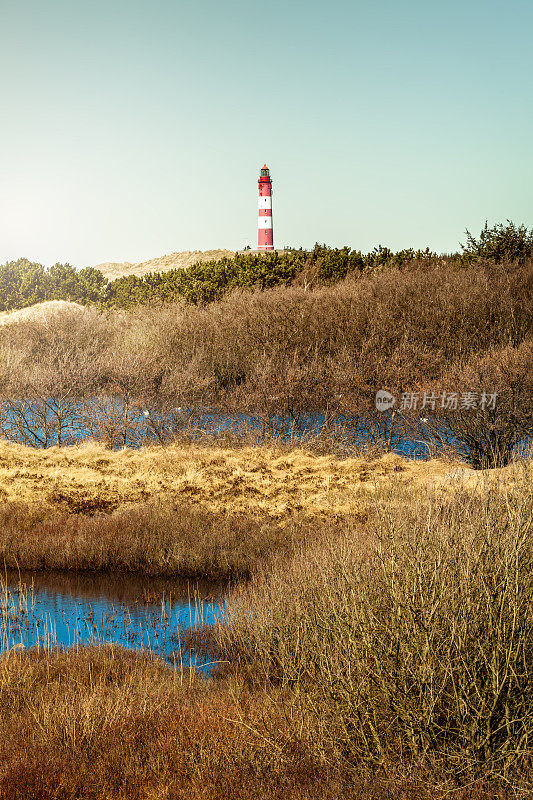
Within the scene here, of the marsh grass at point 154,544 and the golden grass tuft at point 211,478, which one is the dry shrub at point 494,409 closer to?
the golden grass tuft at point 211,478

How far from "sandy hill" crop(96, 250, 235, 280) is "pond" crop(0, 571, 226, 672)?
44.5m

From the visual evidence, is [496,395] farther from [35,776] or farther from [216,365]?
[35,776]

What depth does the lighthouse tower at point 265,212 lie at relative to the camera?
4953 cm

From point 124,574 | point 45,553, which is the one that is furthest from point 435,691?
point 45,553

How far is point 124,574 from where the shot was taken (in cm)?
1005

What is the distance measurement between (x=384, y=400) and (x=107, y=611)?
10.2 metres

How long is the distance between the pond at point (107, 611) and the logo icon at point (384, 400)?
28.7 ft

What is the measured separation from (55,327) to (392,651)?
2340 centimetres

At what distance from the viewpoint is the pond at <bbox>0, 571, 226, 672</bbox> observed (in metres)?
7.38

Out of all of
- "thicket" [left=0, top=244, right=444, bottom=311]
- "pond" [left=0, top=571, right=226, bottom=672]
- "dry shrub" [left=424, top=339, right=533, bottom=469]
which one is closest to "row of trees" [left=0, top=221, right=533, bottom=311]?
"thicket" [left=0, top=244, right=444, bottom=311]

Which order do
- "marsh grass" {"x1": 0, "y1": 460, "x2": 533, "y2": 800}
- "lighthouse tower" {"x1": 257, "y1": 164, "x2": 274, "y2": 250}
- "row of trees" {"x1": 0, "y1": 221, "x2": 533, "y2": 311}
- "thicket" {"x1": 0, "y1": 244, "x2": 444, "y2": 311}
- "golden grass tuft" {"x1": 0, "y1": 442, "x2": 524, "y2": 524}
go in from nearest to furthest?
"marsh grass" {"x1": 0, "y1": 460, "x2": 533, "y2": 800} → "golden grass tuft" {"x1": 0, "y1": 442, "x2": 524, "y2": 524} → "row of trees" {"x1": 0, "y1": 221, "x2": 533, "y2": 311} → "thicket" {"x1": 0, "y1": 244, "x2": 444, "y2": 311} → "lighthouse tower" {"x1": 257, "y1": 164, "x2": 274, "y2": 250}

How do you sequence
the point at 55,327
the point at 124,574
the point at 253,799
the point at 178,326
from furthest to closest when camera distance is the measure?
the point at 55,327 → the point at 178,326 → the point at 124,574 → the point at 253,799

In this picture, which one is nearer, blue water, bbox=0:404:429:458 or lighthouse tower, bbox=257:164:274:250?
blue water, bbox=0:404:429:458

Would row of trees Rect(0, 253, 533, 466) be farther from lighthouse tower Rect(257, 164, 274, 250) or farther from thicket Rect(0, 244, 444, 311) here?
lighthouse tower Rect(257, 164, 274, 250)
